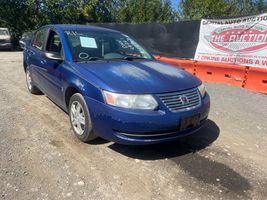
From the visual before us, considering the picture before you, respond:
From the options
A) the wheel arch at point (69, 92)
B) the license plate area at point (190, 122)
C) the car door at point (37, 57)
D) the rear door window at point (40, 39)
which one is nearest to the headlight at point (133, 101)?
the license plate area at point (190, 122)

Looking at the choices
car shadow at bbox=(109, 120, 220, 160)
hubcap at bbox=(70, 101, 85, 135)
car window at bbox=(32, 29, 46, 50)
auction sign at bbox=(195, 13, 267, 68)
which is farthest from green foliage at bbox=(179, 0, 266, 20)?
hubcap at bbox=(70, 101, 85, 135)

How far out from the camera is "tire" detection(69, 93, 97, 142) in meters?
3.97

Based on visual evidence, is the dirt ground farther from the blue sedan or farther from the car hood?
the car hood

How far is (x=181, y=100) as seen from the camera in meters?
3.75

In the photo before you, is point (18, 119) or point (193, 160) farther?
point (18, 119)

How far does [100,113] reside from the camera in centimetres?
370

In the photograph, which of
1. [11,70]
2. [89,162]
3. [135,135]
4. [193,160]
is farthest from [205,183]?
[11,70]

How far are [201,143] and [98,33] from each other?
2489 millimetres

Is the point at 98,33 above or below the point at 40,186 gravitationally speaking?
above

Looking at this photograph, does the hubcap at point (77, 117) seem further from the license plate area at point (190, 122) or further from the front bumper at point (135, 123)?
the license plate area at point (190, 122)

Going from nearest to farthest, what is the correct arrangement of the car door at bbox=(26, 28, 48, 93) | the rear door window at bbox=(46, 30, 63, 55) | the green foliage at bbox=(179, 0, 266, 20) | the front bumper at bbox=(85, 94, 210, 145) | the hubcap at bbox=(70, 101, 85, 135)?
the front bumper at bbox=(85, 94, 210, 145)
the hubcap at bbox=(70, 101, 85, 135)
the rear door window at bbox=(46, 30, 63, 55)
the car door at bbox=(26, 28, 48, 93)
the green foliage at bbox=(179, 0, 266, 20)

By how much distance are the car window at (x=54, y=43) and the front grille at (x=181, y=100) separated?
204 centimetres

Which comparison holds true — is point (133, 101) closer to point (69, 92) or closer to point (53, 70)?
point (69, 92)

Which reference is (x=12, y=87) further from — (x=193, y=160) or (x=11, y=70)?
(x=193, y=160)
